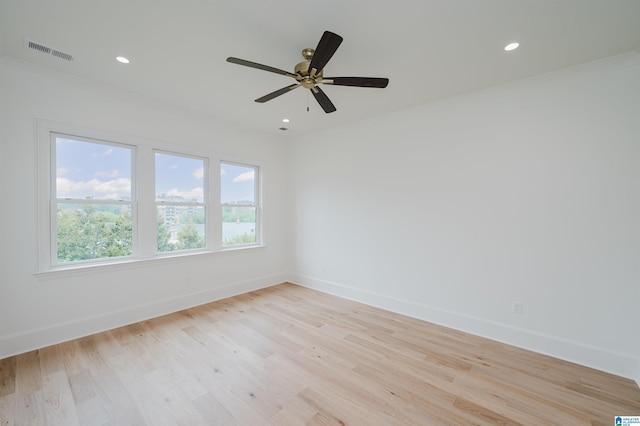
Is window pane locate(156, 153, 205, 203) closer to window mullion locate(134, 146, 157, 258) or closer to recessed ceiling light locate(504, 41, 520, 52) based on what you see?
window mullion locate(134, 146, 157, 258)

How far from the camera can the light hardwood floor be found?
183cm

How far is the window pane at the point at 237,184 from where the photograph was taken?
14.3ft

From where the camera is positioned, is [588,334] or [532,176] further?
[532,176]

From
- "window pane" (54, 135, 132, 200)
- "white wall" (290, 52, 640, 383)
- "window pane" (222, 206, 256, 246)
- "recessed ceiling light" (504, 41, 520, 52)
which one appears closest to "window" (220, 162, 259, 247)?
"window pane" (222, 206, 256, 246)

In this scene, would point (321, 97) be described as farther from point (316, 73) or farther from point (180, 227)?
point (180, 227)

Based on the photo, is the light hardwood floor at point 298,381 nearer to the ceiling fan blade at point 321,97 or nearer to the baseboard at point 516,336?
the baseboard at point 516,336

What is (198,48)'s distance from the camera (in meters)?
2.31

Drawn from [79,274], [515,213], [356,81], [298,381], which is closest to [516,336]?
[515,213]

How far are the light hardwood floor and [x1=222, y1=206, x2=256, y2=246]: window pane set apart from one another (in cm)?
161

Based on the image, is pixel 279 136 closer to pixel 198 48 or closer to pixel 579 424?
pixel 198 48

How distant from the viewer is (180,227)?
12.6ft

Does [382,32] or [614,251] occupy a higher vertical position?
[382,32]

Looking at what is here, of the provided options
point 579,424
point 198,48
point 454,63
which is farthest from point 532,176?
point 198,48

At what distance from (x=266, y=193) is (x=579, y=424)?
15.1 feet
